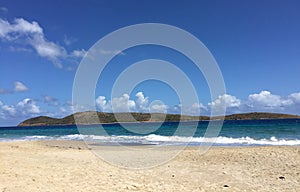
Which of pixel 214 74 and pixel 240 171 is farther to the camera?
pixel 214 74

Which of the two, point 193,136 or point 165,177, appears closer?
point 165,177

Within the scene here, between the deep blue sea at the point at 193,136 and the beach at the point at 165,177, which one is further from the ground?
the deep blue sea at the point at 193,136

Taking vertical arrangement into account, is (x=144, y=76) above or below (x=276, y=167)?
above

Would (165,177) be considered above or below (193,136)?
below

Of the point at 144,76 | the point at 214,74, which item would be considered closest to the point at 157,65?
the point at 144,76

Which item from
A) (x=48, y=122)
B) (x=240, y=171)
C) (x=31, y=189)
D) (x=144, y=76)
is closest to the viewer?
(x=31, y=189)

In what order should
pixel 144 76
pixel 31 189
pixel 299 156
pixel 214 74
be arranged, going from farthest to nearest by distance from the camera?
pixel 144 76 < pixel 299 156 < pixel 214 74 < pixel 31 189

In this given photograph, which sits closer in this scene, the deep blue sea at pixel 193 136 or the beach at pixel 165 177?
the beach at pixel 165 177

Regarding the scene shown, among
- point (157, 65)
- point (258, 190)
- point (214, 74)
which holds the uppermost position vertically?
point (157, 65)

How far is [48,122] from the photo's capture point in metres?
191

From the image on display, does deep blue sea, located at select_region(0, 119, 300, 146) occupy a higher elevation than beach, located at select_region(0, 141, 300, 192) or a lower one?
higher

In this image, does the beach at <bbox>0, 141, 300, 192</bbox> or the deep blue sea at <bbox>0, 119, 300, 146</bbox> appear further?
the deep blue sea at <bbox>0, 119, 300, 146</bbox>

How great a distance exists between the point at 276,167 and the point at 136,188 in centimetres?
613

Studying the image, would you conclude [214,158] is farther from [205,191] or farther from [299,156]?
[205,191]
